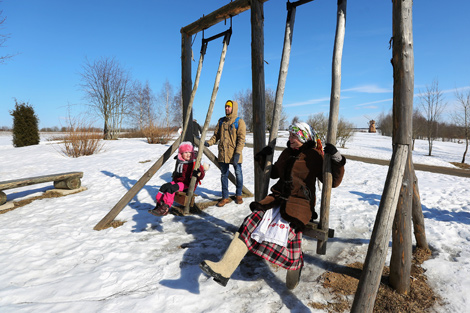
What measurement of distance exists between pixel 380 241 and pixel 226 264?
→ 118 centimetres

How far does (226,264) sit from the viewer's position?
2088mm

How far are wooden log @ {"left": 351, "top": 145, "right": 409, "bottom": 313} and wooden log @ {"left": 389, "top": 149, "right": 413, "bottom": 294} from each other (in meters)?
0.22

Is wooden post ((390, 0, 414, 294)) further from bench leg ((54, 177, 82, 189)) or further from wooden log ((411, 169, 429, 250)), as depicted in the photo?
bench leg ((54, 177, 82, 189))

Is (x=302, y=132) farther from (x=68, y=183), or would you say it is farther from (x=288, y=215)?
(x=68, y=183)

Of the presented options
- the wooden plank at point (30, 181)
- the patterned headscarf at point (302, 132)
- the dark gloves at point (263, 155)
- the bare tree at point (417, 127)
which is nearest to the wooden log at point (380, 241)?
the patterned headscarf at point (302, 132)

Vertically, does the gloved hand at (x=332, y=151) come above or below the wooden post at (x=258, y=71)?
below

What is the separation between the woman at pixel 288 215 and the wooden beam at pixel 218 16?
76.0 inches

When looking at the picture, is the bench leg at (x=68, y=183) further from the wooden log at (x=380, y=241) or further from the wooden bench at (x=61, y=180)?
the wooden log at (x=380, y=241)

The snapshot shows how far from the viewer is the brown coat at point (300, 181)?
231 centimetres

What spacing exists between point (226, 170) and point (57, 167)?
6620 mm

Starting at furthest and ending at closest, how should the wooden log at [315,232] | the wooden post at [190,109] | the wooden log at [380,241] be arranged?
1. the wooden post at [190,109]
2. the wooden log at [315,232]
3. the wooden log at [380,241]

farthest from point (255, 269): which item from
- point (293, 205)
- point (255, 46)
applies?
point (255, 46)

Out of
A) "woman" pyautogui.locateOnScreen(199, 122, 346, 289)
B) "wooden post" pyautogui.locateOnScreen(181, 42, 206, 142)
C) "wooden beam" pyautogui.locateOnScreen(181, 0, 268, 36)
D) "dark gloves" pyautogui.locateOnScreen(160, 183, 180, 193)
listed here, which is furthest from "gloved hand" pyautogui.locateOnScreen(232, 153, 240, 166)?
"wooden beam" pyautogui.locateOnScreen(181, 0, 268, 36)

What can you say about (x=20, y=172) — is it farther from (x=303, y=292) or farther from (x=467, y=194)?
(x=467, y=194)
